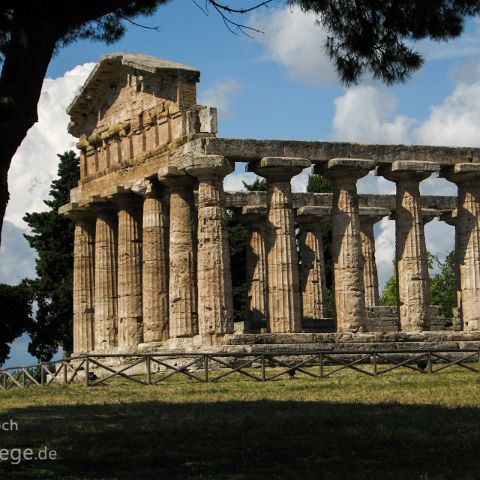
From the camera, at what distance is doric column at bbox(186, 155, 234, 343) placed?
140 ft

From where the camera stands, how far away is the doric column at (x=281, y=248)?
A: 43.7 meters

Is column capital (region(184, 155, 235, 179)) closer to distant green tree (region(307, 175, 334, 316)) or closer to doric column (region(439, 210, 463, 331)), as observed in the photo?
doric column (region(439, 210, 463, 331))

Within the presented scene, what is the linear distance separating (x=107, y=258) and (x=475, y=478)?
111 ft

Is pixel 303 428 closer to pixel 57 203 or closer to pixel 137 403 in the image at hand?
pixel 137 403

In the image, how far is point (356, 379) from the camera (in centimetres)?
3512

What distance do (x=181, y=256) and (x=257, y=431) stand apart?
71.1 ft

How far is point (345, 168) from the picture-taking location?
44562mm

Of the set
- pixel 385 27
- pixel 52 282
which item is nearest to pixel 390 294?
pixel 52 282

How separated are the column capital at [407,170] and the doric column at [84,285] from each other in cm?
1332

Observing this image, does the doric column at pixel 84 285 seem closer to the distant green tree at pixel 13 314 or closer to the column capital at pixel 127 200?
Answer: the column capital at pixel 127 200

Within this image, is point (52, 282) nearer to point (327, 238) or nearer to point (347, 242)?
point (327, 238)

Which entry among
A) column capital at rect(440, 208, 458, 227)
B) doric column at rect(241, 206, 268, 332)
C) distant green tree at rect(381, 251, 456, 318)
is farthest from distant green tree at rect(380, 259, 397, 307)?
doric column at rect(241, 206, 268, 332)

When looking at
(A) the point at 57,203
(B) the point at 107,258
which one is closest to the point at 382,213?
(B) the point at 107,258

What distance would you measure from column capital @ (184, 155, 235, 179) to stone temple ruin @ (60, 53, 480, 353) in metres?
0.05
